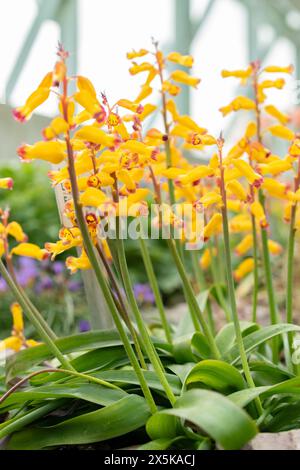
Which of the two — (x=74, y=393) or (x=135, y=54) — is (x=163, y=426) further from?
(x=135, y=54)

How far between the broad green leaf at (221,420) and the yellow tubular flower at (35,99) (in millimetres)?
392

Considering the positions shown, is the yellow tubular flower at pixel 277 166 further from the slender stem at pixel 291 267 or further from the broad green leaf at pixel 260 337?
the broad green leaf at pixel 260 337

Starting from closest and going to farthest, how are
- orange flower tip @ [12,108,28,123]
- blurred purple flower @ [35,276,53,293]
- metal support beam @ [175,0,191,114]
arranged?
1. orange flower tip @ [12,108,28,123]
2. blurred purple flower @ [35,276,53,293]
3. metal support beam @ [175,0,191,114]

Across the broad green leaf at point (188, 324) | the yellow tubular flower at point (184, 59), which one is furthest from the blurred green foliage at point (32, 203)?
the yellow tubular flower at point (184, 59)

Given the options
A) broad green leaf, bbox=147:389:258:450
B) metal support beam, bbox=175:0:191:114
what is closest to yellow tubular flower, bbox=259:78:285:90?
broad green leaf, bbox=147:389:258:450

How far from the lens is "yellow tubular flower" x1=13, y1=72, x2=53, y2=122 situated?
675 mm

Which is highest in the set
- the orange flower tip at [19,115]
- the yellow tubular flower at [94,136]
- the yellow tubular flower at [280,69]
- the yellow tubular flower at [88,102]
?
the yellow tubular flower at [280,69]

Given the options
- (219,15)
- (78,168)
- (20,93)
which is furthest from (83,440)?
(219,15)

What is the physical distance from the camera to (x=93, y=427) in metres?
0.75

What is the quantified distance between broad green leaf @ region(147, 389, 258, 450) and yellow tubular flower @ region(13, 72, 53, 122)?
39 cm

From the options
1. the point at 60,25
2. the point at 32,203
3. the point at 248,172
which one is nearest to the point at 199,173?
the point at 248,172

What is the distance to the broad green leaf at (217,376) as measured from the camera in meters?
0.76

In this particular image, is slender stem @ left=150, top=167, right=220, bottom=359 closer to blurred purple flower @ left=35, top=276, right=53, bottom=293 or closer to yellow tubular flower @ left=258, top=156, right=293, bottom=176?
yellow tubular flower @ left=258, top=156, right=293, bottom=176
